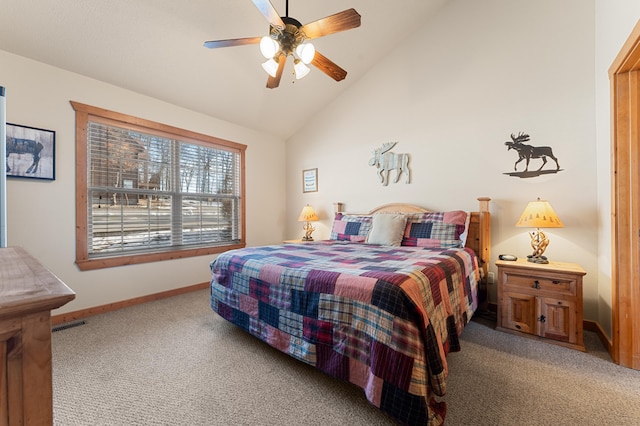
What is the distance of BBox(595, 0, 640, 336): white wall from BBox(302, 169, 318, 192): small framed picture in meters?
3.33

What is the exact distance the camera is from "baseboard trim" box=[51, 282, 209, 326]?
261 cm

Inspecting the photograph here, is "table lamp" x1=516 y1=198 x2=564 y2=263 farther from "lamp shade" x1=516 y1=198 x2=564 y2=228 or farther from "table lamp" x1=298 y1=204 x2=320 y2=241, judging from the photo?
"table lamp" x1=298 y1=204 x2=320 y2=241

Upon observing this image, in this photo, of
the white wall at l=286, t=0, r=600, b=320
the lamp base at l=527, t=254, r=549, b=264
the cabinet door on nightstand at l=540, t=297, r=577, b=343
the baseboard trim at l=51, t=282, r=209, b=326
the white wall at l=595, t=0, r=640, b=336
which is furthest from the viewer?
the baseboard trim at l=51, t=282, r=209, b=326

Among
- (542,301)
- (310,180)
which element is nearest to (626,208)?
(542,301)

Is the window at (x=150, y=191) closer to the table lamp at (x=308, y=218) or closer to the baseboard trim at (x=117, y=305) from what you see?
the baseboard trim at (x=117, y=305)

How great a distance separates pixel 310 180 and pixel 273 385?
11.0 ft

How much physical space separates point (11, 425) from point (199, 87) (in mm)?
3539

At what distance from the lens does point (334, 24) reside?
193cm

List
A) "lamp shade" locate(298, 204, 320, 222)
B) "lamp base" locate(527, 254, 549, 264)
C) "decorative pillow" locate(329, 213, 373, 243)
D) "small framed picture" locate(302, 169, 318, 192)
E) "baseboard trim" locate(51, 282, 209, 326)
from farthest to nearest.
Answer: "small framed picture" locate(302, 169, 318, 192), "lamp shade" locate(298, 204, 320, 222), "decorative pillow" locate(329, 213, 373, 243), "baseboard trim" locate(51, 282, 209, 326), "lamp base" locate(527, 254, 549, 264)

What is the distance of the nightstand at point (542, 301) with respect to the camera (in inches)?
82.5

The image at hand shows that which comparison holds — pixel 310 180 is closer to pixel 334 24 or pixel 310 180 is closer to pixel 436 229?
pixel 436 229

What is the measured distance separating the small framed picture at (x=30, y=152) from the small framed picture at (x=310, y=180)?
10.2 feet

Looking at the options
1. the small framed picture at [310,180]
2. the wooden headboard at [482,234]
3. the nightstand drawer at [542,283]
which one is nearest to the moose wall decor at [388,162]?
the wooden headboard at [482,234]

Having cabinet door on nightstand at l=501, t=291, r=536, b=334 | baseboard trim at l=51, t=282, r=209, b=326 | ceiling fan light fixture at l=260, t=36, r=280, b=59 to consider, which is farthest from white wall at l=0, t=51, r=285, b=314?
cabinet door on nightstand at l=501, t=291, r=536, b=334
